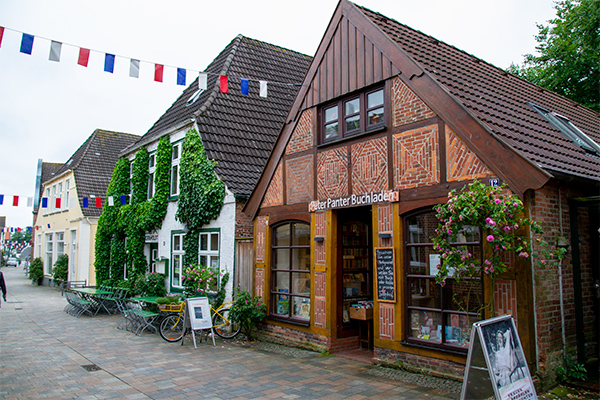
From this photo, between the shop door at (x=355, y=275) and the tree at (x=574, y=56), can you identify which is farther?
the tree at (x=574, y=56)

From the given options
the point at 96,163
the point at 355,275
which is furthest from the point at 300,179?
the point at 96,163

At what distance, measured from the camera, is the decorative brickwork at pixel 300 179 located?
10.2m

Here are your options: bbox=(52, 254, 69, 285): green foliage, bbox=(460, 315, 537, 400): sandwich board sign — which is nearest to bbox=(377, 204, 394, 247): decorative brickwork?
bbox=(460, 315, 537, 400): sandwich board sign

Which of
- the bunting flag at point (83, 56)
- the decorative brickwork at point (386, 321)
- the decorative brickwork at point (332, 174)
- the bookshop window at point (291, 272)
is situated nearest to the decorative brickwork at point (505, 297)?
the decorative brickwork at point (386, 321)

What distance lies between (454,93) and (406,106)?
88 cm

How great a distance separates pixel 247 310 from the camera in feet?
35.3

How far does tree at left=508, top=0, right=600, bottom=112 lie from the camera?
16969 millimetres

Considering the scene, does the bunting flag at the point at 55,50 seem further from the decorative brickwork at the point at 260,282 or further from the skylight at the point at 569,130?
Result: the skylight at the point at 569,130

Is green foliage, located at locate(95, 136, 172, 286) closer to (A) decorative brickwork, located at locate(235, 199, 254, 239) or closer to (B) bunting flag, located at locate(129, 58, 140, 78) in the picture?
(A) decorative brickwork, located at locate(235, 199, 254, 239)

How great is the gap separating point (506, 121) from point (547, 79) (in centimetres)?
1261

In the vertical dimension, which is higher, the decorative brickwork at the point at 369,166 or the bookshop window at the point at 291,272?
the decorative brickwork at the point at 369,166

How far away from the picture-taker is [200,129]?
13953mm

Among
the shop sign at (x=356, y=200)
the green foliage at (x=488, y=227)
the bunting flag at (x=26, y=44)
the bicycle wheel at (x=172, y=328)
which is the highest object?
the bunting flag at (x=26, y=44)

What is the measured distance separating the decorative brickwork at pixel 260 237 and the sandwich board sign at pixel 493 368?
6.47 metres
